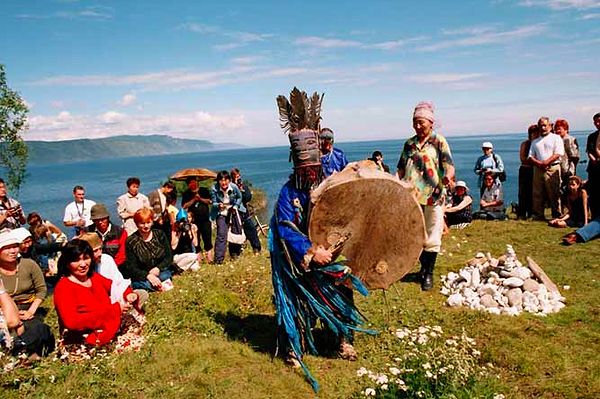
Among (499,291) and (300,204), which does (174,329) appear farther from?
(499,291)

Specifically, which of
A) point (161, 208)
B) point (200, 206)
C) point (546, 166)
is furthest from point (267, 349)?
point (546, 166)

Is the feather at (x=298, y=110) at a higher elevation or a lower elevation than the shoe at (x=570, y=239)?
higher

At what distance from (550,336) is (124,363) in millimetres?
4791

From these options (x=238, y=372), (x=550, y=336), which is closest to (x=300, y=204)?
(x=238, y=372)

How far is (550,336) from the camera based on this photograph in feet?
18.1

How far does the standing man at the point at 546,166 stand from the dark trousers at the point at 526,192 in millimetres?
313

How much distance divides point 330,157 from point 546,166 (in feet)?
24.7

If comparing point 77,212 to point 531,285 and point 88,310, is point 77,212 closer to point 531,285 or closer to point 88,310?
point 88,310

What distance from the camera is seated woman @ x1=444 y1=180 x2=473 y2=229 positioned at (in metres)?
11.6

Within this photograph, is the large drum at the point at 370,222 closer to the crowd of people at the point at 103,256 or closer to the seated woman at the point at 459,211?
the crowd of people at the point at 103,256

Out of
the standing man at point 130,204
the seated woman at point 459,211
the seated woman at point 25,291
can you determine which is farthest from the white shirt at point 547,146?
the seated woman at point 25,291

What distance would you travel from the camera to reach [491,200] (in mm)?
12617

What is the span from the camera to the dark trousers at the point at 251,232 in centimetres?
1030

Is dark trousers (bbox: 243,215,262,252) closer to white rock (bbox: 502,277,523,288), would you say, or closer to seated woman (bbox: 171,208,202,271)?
seated woman (bbox: 171,208,202,271)
